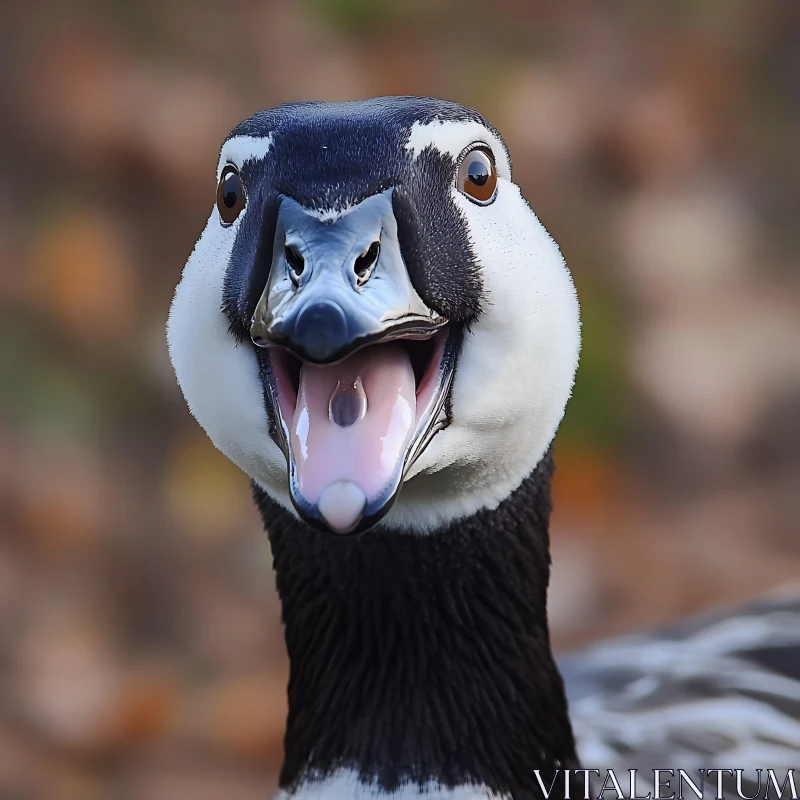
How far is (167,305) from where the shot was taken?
14.6 ft

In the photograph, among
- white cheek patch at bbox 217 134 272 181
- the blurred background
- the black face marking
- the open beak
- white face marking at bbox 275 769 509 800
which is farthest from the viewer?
the blurred background

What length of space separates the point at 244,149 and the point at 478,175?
0.31 meters

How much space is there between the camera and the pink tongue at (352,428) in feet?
4.05

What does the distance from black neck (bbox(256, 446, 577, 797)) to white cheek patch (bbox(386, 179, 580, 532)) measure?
65mm

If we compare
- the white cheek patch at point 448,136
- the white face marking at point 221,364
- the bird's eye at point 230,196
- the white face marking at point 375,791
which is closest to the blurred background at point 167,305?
the white face marking at point 375,791

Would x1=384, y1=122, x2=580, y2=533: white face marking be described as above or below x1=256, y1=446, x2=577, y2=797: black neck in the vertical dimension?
above

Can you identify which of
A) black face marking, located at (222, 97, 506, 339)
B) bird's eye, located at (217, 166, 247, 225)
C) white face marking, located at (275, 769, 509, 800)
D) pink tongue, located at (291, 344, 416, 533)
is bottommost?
white face marking, located at (275, 769, 509, 800)

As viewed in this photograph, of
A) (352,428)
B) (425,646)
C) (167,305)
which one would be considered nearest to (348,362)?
(352,428)

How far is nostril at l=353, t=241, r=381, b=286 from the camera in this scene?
127 centimetres

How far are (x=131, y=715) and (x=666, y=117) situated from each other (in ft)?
11.7

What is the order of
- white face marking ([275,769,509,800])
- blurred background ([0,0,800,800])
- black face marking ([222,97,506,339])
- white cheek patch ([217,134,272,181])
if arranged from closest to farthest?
black face marking ([222,97,506,339]) < white cheek patch ([217,134,272,181]) < white face marking ([275,769,509,800]) < blurred background ([0,0,800,800])

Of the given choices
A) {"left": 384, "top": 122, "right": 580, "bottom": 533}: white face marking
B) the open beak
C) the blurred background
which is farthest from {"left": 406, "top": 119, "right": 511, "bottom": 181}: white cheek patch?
the blurred background

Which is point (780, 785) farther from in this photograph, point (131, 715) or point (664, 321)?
point (664, 321)

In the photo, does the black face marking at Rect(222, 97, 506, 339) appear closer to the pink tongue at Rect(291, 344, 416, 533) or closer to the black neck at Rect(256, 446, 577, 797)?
the pink tongue at Rect(291, 344, 416, 533)
